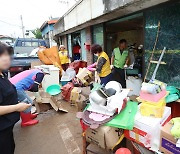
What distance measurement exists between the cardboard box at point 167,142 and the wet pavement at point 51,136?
54.8 inches

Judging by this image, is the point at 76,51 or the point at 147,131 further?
the point at 76,51

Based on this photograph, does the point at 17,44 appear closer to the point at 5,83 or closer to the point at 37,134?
the point at 37,134

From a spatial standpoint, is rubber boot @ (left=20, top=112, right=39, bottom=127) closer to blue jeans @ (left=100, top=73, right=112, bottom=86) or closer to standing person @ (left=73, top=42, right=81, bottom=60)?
blue jeans @ (left=100, top=73, right=112, bottom=86)

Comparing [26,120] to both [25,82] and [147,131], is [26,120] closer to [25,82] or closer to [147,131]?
[25,82]

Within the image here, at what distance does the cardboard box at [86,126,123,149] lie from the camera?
1.92 m

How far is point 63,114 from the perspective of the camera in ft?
14.1

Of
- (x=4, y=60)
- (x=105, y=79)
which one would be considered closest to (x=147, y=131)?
(x=4, y=60)

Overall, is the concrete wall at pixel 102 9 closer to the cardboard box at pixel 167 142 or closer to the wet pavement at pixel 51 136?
the cardboard box at pixel 167 142

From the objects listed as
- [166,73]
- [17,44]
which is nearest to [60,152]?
[166,73]

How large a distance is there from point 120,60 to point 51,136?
2.64 m

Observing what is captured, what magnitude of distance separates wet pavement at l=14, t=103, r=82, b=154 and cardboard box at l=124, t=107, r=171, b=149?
3.83 feet

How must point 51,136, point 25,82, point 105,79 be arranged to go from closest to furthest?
1. point 25,82
2. point 51,136
3. point 105,79

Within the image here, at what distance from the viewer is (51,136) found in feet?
10.8

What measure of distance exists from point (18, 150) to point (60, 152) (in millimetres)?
747
